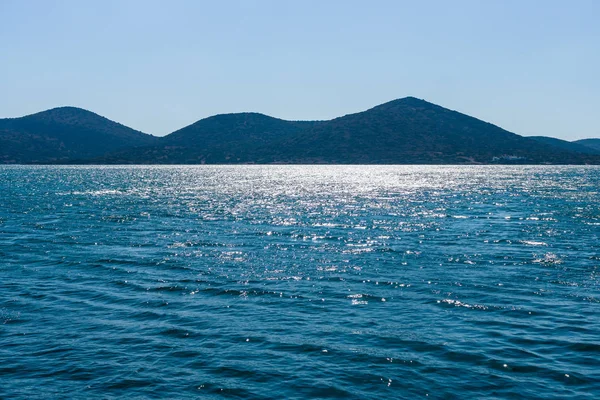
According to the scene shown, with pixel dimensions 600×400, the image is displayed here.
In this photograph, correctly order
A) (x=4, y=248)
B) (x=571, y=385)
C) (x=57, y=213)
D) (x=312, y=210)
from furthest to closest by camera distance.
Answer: (x=312, y=210) < (x=57, y=213) < (x=4, y=248) < (x=571, y=385)

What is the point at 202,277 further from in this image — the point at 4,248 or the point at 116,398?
the point at 4,248

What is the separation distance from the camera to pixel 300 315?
24.5m

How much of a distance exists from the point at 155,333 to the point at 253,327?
4473 mm

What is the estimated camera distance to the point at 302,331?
872 inches

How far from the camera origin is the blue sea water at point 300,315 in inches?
671

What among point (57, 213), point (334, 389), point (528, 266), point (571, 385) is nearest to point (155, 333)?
point (334, 389)

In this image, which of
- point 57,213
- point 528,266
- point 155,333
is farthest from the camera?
point 57,213

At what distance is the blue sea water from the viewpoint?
17.0 m

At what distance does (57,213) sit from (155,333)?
201ft

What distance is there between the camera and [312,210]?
80.9m

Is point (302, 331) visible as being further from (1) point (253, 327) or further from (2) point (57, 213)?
(2) point (57, 213)

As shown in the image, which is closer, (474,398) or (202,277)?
(474,398)

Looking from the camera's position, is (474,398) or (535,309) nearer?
(474,398)

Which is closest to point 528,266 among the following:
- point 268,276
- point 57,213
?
point 268,276
